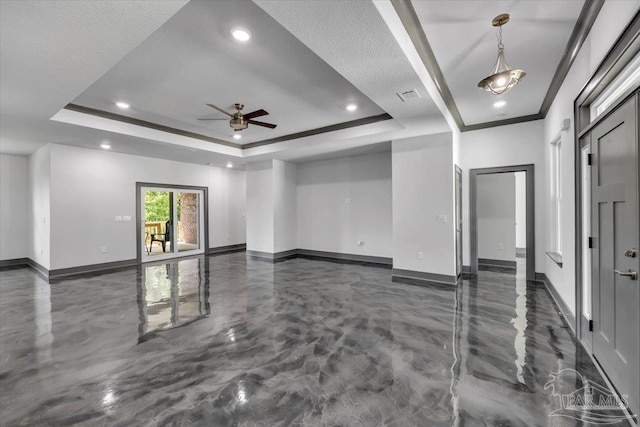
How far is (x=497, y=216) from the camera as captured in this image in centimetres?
663

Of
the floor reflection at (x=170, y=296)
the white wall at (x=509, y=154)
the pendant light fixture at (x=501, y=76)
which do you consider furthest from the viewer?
the white wall at (x=509, y=154)

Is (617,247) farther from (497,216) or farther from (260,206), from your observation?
(260,206)

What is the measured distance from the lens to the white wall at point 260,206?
7953 millimetres

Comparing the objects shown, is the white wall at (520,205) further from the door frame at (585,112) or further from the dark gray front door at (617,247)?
the dark gray front door at (617,247)

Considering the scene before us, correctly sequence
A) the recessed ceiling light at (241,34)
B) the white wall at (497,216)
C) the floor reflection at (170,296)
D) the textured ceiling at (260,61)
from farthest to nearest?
the white wall at (497,216)
the floor reflection at (170,296)
the recessed ceiling light at (241,34)
the textured ceiling at (260,61)

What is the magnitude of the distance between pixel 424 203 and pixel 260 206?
4.56 m

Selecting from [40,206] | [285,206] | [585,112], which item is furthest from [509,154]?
[40,206]

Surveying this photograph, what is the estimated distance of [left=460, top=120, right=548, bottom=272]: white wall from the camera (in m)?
5.30

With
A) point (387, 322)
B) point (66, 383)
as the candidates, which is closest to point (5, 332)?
point (66, 383)

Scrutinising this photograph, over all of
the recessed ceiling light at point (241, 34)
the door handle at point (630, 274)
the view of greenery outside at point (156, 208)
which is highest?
the recessed ceiling light at point (241, 34)

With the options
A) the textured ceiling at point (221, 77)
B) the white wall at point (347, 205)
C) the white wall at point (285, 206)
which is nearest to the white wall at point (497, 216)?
the white wall at point (347, 205)

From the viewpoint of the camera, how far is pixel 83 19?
2227 mm

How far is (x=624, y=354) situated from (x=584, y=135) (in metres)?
1.95

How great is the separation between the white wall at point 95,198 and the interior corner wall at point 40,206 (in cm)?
10
